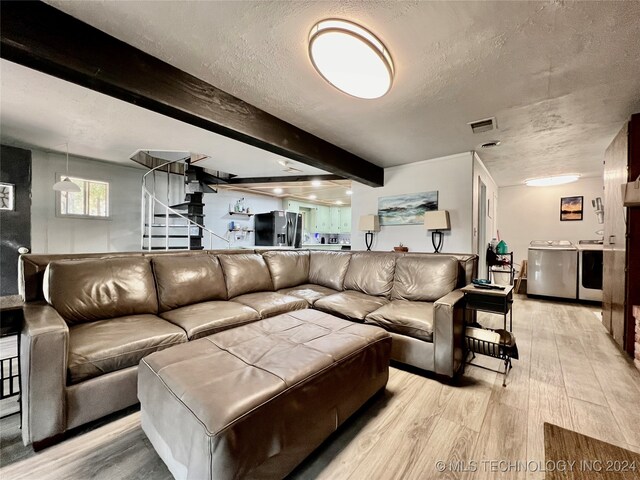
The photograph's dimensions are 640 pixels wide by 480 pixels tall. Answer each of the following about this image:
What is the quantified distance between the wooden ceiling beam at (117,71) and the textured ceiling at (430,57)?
0.07m

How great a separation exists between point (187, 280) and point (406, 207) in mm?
3276

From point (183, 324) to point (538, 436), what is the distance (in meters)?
2.35

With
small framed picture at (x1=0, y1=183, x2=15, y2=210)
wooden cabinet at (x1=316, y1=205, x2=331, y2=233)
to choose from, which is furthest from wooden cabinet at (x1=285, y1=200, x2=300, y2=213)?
small framed picture at (x1=0, y1=183, x2=15, y2=210)

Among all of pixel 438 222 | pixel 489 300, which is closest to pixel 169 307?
pixel 489 300

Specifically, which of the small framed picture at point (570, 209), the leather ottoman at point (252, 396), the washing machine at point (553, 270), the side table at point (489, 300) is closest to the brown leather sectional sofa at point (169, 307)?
the side table at point (489, 300)

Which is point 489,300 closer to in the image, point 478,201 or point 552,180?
point 478,201

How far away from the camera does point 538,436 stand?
142 cm

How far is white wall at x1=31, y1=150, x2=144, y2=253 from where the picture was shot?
3938 millimetres

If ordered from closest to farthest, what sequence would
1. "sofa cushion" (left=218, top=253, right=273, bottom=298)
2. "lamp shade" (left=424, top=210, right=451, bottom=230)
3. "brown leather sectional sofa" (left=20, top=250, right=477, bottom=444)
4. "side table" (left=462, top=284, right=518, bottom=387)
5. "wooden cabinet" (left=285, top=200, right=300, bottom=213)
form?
1. "brown leather sectional sofa" (left=20, top=250, right=477, bottom=444)
2. "side table" (left=462, top=284, right=518, bottom=387)
3. "sofa cushion" (left=218, top=253, right=273, bottom=298)
4. "lamp shade" (left=424, top=210, right=451, bottom=230)
5. "wooden cabinet" (left=285, top=200, right=300, bottom=213)

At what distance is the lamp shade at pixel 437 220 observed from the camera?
136 inches

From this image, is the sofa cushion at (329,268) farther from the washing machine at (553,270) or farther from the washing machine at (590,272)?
the washing machine at (590,272)

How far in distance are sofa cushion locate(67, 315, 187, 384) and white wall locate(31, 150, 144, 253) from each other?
3.59 metres

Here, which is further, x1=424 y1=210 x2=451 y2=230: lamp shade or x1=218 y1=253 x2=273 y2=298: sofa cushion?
x1=424 y1=210 x2=451 y2=230: lamp shade

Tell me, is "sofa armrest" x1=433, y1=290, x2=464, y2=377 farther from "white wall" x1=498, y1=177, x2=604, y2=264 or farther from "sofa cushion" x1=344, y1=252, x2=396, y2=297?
"white wall" x1=498, y1=177, x2=604, y2=264
